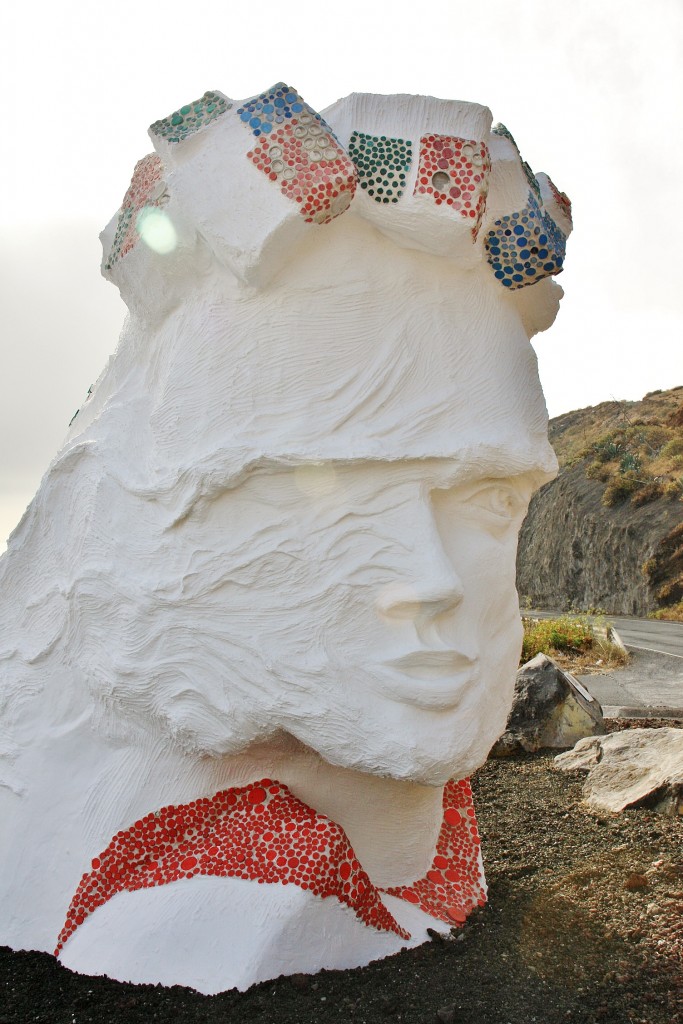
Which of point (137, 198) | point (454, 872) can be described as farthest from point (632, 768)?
point (137, 198)

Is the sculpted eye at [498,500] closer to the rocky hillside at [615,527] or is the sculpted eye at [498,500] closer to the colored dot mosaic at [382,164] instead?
the colored dot mosaic at [382,164]

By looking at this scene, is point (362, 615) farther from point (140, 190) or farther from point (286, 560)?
point (140, 190)

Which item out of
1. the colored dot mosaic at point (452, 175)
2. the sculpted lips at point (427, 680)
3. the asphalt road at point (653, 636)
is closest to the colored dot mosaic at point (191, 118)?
the colored dot mosaic at point (452, 175)

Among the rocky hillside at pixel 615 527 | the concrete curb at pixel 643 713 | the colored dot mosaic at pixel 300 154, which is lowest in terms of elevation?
the rocky hillside at pixel 615 527

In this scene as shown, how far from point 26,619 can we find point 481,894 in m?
1.72

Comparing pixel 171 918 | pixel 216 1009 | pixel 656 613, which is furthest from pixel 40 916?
pixel 656 613

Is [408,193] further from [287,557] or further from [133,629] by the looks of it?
[133,629]

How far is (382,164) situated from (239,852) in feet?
6.12

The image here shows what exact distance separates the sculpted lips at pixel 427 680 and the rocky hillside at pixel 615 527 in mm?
20367

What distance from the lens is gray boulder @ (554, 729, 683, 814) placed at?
12.9ft

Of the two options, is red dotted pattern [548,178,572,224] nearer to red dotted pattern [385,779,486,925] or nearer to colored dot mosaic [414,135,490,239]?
colored dot mosaic [414,135,490,239]

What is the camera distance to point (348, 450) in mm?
2350

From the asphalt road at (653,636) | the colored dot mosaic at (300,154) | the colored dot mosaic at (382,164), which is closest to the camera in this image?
the colored dot mosaic at (300,154)

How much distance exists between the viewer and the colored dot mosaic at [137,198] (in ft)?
8.69
